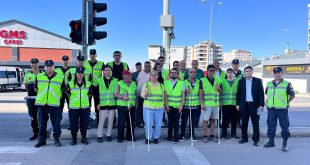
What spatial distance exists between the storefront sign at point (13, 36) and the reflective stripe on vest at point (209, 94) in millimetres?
43422

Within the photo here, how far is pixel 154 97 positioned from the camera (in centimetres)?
722

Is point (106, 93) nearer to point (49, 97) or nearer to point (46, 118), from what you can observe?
point (49, 97)

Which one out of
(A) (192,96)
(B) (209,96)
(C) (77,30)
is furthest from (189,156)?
(C) (77,30)

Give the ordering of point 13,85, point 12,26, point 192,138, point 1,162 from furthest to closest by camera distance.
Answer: point 12,26 → point 13,85 → point 192,138 → point 1,162

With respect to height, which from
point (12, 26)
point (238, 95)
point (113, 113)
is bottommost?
point (113, 113)

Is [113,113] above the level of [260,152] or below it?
above

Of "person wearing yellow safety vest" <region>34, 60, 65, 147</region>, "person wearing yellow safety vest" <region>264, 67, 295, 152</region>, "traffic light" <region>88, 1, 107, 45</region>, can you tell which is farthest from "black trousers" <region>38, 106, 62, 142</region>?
"person wearing yellow safety vest" <region>264, 67, 295, 152</region>

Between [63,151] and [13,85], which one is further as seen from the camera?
[13,85]

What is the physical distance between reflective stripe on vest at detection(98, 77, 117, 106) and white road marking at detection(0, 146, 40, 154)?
1.88m

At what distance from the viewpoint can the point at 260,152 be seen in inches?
261

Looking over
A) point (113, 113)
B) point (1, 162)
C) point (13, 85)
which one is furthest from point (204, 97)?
point (13, 85)

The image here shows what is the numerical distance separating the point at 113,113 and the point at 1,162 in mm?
2759

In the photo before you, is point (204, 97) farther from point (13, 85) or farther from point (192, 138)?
point (13, 85)

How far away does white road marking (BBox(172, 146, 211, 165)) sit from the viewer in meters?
5.82
